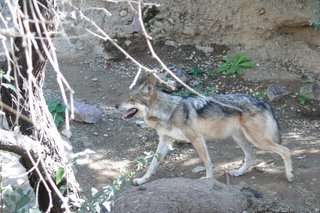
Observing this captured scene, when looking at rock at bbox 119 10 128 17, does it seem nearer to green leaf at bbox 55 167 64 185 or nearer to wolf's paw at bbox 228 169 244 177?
wolf's paw at bbox 228 169 244 177

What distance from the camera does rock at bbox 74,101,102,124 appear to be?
29.0 feet

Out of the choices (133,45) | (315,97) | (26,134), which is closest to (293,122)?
(315,97)

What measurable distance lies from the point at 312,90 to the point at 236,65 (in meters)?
1.42

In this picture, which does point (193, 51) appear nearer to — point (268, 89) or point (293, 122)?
point (268, 89)

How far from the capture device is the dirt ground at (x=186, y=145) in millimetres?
7512

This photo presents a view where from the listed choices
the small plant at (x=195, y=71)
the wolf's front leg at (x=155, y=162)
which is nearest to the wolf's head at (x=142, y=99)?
the wolf's front leg at (x=155, y=162)

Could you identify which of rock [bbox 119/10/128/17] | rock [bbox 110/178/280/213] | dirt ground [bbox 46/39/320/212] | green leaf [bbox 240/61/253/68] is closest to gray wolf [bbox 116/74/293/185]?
dirt ground [bbox 46/39/320/212]

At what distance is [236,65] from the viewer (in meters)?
10.5

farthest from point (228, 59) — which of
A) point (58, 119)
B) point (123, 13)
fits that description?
point (58, 119)

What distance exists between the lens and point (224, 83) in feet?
33.7

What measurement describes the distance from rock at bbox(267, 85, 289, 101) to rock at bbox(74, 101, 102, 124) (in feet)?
9.07

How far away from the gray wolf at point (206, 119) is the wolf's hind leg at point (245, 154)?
1cm

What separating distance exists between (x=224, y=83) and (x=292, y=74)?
3.96 feet

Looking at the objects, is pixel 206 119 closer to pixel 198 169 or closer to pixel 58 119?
pixel 198 169
